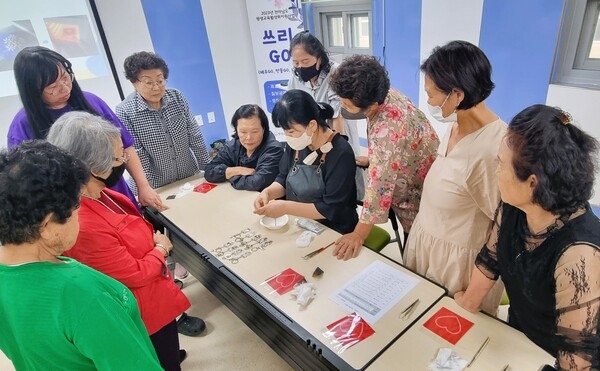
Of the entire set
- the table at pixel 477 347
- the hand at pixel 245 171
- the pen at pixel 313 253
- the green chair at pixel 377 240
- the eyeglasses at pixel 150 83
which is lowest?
the green chair at pixel 377 240

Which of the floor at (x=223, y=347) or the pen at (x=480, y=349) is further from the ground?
the pen at (x=480, y=349)

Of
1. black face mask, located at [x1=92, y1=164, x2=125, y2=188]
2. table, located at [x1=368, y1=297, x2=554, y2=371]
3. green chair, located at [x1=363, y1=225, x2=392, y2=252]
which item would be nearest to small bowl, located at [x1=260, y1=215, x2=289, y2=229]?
green chair, located at [x1=363, y1=225, x2=392, y2=252]

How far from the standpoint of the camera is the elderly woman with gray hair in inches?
45.1

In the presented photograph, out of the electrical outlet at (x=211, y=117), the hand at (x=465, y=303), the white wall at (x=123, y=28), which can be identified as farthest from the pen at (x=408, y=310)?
the electrical outlet at (x=211, y=117)

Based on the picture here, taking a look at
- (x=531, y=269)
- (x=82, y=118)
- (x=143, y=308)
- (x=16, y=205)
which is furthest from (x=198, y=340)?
(x=531, y=269)

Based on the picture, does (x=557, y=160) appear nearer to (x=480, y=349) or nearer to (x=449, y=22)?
(x=480, y=349)

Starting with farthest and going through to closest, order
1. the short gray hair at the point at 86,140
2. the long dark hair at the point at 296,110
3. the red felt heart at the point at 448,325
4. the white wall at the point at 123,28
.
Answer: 1. the white wall at the point at 123,28
2. the long dark hair at the point at 296,110
3. the short gray hair at the point at 86,140
4. the red felt heart at the point at 448,325

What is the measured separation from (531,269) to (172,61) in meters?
3.87

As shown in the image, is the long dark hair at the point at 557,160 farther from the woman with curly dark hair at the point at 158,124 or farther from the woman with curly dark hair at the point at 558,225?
the woman with curly dark hair at the point at 158,124

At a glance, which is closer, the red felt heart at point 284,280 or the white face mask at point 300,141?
the red felt heart at point 284,280

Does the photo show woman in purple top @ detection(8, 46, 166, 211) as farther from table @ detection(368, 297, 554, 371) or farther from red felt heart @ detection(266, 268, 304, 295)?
table @ detection(368, 297, 554, 371)

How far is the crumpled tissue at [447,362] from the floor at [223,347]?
930 millimetres

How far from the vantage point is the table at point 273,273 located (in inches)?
44.8

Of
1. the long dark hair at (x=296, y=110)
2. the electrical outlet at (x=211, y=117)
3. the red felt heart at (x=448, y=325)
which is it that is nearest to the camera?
the red felt heart at (x=448, y=325)
